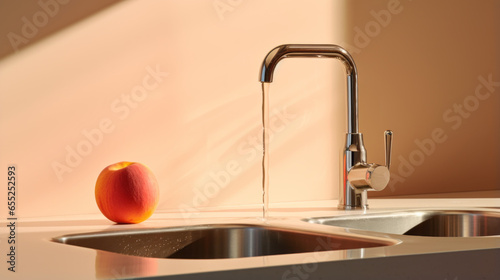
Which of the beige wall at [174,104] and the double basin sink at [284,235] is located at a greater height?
the beige wall at [174,104]

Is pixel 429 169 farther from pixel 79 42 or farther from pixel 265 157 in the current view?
pixel 79 42

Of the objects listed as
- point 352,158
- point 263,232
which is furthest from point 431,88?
point 263,232

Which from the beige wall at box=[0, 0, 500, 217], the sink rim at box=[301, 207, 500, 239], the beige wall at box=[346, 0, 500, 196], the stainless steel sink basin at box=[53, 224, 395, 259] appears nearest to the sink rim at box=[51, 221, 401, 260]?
the stainless steel sink basin at box=[53, 224, 395, 259]

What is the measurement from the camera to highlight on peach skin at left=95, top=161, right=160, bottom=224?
1226 mm

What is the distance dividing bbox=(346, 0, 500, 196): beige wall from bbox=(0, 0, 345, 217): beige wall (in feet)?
0.35

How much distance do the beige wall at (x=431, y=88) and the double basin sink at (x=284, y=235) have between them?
15.2 inches

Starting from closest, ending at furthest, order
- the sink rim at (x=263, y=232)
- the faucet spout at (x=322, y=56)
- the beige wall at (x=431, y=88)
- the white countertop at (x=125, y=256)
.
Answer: the white countertop at (x=125, y=256) → the sink rim at (x=263, y=232) → the faucet spout at (x=322, y=56) → the beige wall at (x=431, y=88)

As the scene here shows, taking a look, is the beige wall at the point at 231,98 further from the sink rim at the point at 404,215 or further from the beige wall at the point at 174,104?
the sink rim at the point at 404,215

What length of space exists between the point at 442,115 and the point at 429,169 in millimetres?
148

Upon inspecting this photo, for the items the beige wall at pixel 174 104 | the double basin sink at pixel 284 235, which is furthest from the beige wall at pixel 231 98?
the double basin sink at pixel 284 235

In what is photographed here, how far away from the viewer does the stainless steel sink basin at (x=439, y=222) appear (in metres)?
1.38

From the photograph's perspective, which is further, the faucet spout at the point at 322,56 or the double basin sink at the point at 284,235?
the faucet spout at the point at 322,56

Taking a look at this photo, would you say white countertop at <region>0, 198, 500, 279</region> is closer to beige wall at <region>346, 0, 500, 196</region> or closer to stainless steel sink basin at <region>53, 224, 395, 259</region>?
stainless steel sink basin at <region>53, 224, 395, 259</region>

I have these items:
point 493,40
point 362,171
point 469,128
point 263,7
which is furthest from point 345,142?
point 493,40
